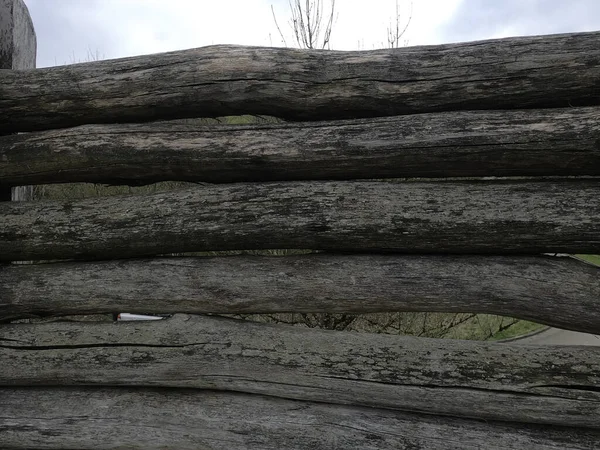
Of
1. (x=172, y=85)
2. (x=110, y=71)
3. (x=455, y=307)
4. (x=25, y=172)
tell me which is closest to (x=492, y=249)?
(x=455, y=307)

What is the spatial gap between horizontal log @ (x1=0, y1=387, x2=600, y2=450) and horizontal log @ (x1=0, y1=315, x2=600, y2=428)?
0.05 metres

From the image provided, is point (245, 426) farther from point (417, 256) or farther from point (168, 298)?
point (417, 256)

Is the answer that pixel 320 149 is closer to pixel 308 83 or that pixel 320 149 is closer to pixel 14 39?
pixel 308 83

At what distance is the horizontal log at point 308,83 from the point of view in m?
2.09

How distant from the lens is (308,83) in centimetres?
224

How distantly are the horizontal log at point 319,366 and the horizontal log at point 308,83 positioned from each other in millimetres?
903

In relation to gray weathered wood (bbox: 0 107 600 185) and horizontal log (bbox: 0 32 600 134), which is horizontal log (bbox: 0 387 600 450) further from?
horizontal log (bbox: 0 32 600 134)

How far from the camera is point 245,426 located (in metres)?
2.14

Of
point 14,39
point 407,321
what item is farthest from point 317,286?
point 407,321

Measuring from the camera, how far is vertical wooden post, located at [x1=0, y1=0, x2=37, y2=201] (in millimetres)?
2629

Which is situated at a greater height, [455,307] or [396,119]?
[396,119]

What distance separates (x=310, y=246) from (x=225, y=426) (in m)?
0.77

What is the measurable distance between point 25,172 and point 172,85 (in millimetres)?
783

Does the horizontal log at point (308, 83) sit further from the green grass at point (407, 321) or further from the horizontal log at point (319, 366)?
the green grass at point (407, 321)
